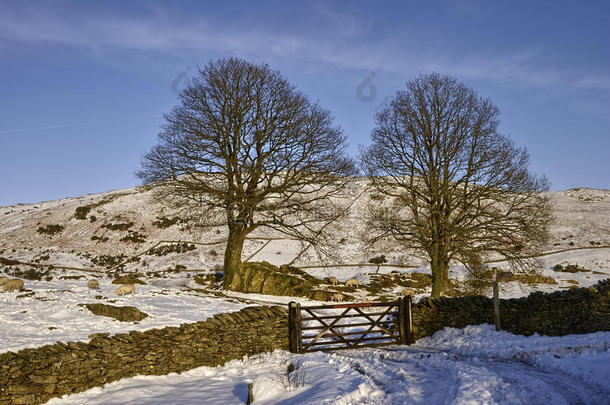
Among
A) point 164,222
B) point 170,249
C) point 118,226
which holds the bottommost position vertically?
point 170,249

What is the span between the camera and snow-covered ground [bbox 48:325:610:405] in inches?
341

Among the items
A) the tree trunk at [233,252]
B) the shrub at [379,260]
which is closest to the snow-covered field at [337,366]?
the tree trunk at [233,252]

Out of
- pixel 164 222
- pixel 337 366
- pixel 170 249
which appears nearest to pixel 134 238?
pixel 164 222

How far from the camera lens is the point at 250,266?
25031mm

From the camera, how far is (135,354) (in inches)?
468

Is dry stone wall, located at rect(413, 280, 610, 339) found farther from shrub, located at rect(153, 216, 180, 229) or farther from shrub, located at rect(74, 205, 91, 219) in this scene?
shrub, located at rect(74, 205, 91, 219)

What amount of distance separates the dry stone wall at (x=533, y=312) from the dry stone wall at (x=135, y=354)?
571 centimetres

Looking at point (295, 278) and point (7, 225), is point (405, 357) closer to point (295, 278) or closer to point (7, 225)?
point (295, 278)

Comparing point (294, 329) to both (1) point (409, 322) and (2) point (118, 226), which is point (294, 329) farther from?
(2) point (118, 226)

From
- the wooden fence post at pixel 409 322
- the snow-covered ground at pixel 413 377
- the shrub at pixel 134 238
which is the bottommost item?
the snow-covered ground at pixel 413 377

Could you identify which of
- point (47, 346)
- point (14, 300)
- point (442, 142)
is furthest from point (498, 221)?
point (14, 300)

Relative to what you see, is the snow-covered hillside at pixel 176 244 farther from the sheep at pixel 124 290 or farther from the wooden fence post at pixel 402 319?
the sheep at pixel 124 290

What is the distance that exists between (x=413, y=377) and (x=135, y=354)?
7.59 m

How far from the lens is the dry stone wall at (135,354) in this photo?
32.0 ft
